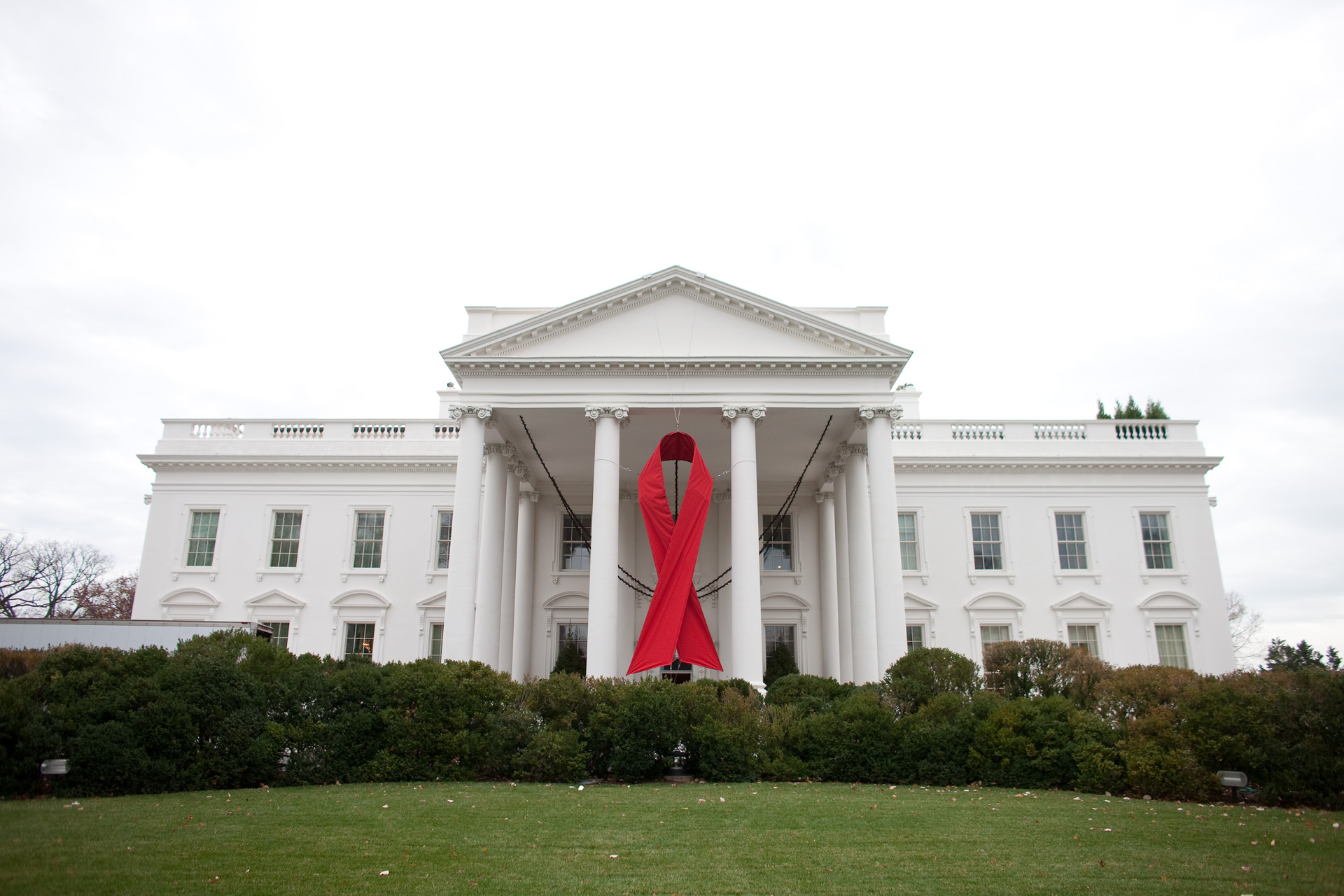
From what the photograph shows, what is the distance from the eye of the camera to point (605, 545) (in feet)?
69.7

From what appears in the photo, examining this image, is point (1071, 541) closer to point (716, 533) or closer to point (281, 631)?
point (716, 533)

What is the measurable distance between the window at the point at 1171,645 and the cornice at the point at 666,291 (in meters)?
14.2

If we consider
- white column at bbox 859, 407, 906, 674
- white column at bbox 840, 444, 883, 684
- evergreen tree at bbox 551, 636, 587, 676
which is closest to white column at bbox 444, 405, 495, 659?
evergreen tree at bbox 551, 636, 587, 676

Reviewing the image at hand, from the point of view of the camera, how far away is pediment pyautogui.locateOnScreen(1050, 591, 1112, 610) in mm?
27734

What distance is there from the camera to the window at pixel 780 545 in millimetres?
29750

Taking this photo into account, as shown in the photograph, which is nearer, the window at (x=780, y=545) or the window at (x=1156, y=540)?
the window at (x=1156, y=540)

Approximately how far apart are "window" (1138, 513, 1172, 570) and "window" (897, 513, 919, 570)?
7.58 metres

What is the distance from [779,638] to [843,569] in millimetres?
4083

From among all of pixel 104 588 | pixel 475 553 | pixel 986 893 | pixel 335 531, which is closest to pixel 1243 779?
pixel 986 893

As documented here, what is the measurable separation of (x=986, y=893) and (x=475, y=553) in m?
16.8

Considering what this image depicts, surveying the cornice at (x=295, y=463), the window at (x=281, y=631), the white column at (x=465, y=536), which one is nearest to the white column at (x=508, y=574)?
the cornice at (x=295, y=463)

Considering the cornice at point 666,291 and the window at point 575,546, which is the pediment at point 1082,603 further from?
the window at point 575,546

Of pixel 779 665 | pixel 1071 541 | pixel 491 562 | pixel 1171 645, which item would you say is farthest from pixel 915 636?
pixel 491 562

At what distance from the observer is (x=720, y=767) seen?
13430 mm
